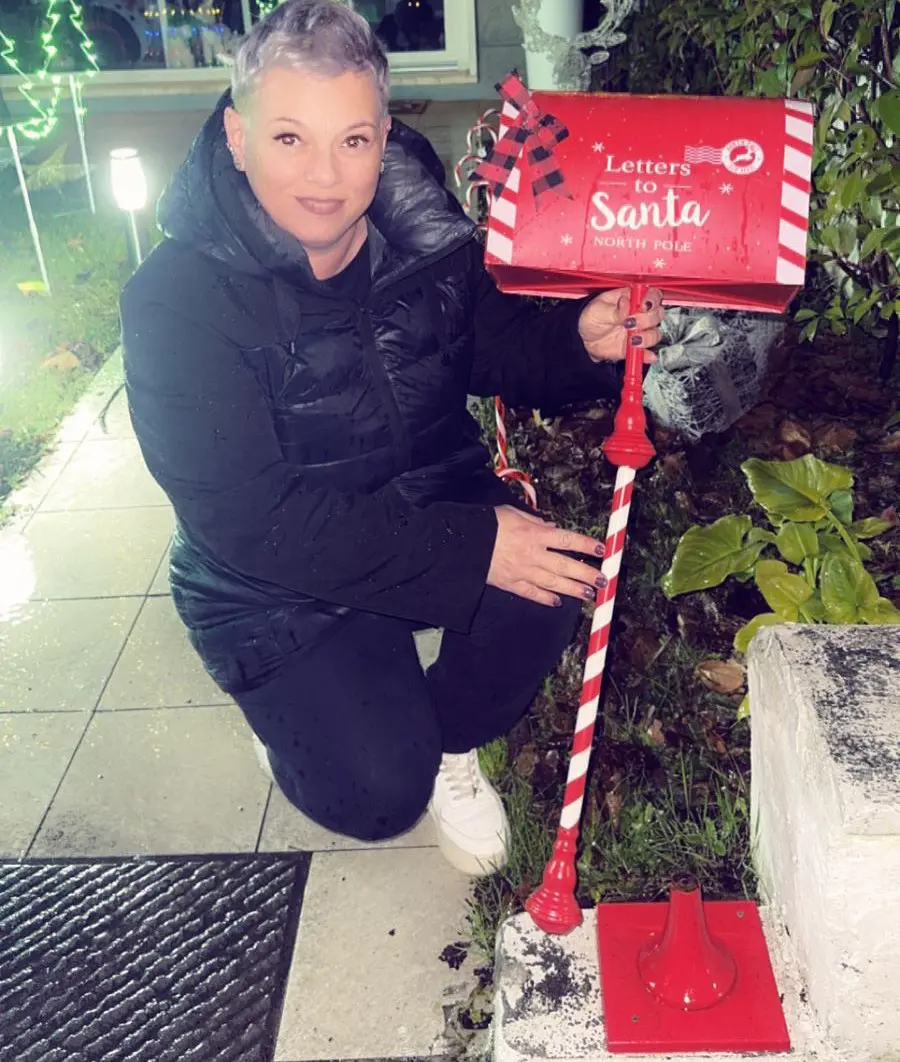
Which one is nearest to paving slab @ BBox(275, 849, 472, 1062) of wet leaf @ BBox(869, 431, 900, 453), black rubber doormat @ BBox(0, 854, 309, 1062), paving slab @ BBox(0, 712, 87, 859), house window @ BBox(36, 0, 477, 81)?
black rubber doormat @ BBox(0, 854, 309, 1062)

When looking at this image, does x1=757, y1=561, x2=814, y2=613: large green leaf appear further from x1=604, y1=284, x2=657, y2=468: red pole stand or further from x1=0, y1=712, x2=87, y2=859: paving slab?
x1=0, y1=712, x2=87, y2=859: paving slab

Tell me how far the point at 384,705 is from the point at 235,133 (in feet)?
4.05

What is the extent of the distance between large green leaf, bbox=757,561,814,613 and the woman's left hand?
1.81ft

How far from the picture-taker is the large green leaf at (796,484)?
8.09 ft

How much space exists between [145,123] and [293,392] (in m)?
9.41

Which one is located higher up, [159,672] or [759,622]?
[759,622]

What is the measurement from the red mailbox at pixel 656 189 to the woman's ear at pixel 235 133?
0.48 meters

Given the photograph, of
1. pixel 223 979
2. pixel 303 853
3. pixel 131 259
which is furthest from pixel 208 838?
pixel 131 259

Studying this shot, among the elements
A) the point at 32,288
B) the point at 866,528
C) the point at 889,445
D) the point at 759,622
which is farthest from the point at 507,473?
the point at 32,288

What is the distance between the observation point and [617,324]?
95.2 inches

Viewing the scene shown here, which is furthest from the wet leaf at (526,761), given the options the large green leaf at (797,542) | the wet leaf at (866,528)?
the wet leaf at (866,528)

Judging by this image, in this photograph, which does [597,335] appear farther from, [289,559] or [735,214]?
[289,559]

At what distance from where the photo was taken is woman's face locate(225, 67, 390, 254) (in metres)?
2.02

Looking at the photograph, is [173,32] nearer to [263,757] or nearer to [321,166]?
[263,757]
